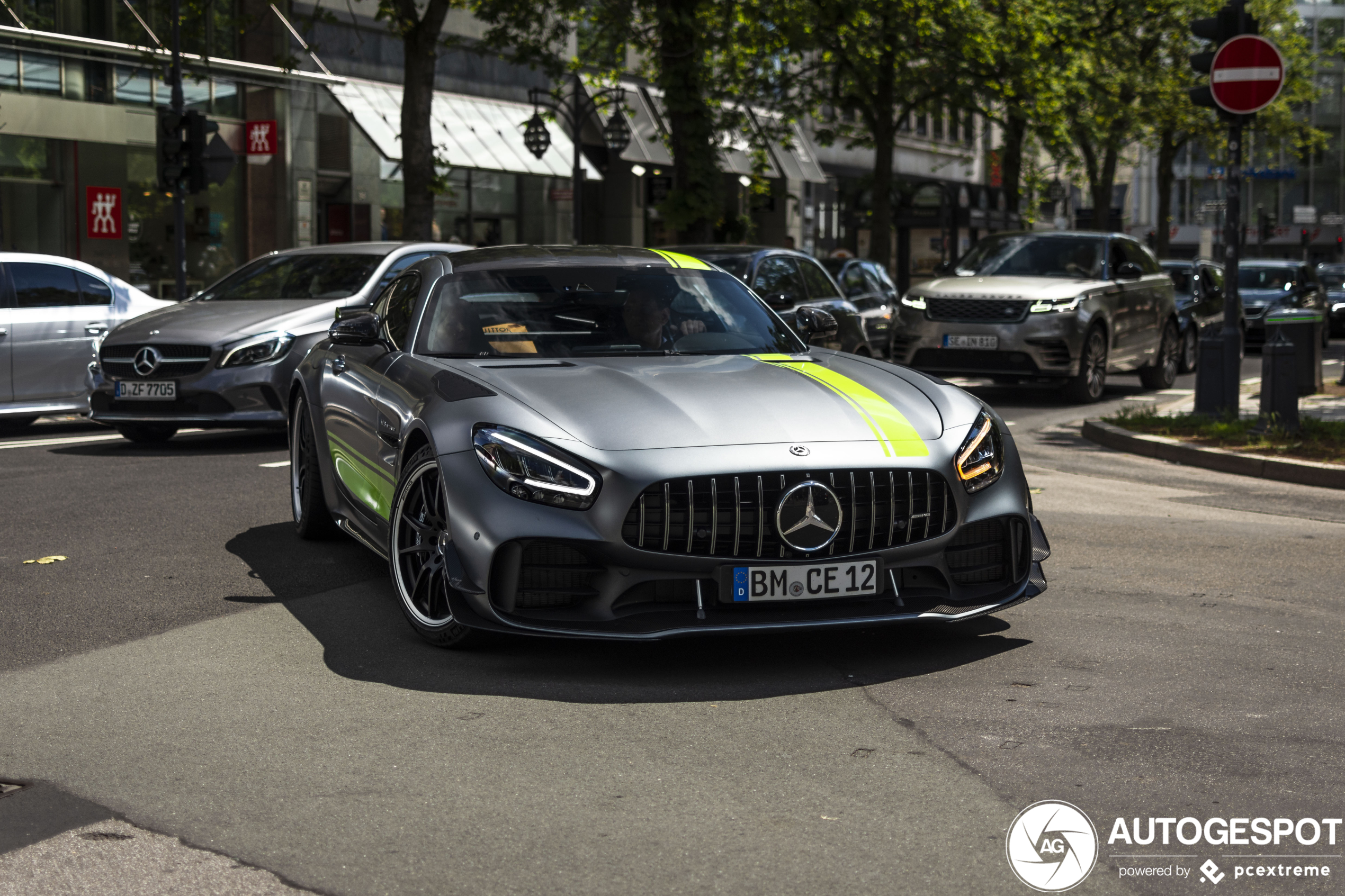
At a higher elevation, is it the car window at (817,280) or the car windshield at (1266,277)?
the car windshield at (1266,277)

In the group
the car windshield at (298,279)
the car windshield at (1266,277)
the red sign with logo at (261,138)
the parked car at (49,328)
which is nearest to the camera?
the car windshield at (298,279)

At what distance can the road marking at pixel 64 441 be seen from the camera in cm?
1237

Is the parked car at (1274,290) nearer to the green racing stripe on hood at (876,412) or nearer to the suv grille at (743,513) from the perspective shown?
the green racing stripe on hood at (876,412)

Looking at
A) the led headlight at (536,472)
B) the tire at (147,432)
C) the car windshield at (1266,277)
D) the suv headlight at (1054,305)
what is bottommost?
the tire at (147,432)

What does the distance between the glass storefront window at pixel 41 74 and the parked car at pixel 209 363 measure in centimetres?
1460

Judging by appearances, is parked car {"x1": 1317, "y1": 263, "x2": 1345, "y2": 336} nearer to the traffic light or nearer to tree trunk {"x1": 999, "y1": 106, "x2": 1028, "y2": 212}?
tree trunk {"x1": 999, "y1": 106, "x2": 1028, "y2": 212}

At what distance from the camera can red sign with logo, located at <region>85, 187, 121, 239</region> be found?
85.7ft

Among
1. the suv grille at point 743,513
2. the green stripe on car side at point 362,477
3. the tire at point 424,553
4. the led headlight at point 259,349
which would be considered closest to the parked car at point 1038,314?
the led headlight at point 259,349

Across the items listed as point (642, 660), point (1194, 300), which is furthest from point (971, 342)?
point (642, 660)

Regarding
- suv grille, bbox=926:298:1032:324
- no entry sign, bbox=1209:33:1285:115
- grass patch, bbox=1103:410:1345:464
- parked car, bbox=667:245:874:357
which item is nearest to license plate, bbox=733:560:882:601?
grass patch, bbox=1103:410:1345:464

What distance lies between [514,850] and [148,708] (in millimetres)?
1689

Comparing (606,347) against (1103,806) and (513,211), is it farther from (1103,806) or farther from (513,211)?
(513,211)

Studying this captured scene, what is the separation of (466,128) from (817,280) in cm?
1827

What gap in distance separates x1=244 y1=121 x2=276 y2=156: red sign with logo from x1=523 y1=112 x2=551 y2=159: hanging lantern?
4.49 m
